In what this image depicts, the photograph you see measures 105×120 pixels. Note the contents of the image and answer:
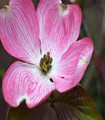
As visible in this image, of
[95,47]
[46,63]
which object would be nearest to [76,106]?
[46,63]

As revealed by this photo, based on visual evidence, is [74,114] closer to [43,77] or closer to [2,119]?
[43,77]

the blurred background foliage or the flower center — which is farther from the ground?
the flower center

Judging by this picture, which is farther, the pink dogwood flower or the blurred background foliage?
the blurred background foliage

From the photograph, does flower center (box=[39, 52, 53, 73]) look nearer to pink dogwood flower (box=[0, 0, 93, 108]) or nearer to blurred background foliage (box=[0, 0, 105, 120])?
pink dogwood flower (box=[0, 0, 93, 108])

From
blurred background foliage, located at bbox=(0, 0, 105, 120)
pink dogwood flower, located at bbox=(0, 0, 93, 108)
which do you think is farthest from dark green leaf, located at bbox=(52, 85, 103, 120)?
blurred background foliage, located at bbox=(0, 0, 105, 120)

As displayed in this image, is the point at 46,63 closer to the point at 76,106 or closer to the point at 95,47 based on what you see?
the point at 76,106

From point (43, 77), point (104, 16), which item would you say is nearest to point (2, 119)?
point (43, 77)

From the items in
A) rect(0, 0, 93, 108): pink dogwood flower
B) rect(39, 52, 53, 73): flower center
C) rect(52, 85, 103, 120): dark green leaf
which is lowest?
rect(52, 85, 103, 120): dark green leaf
